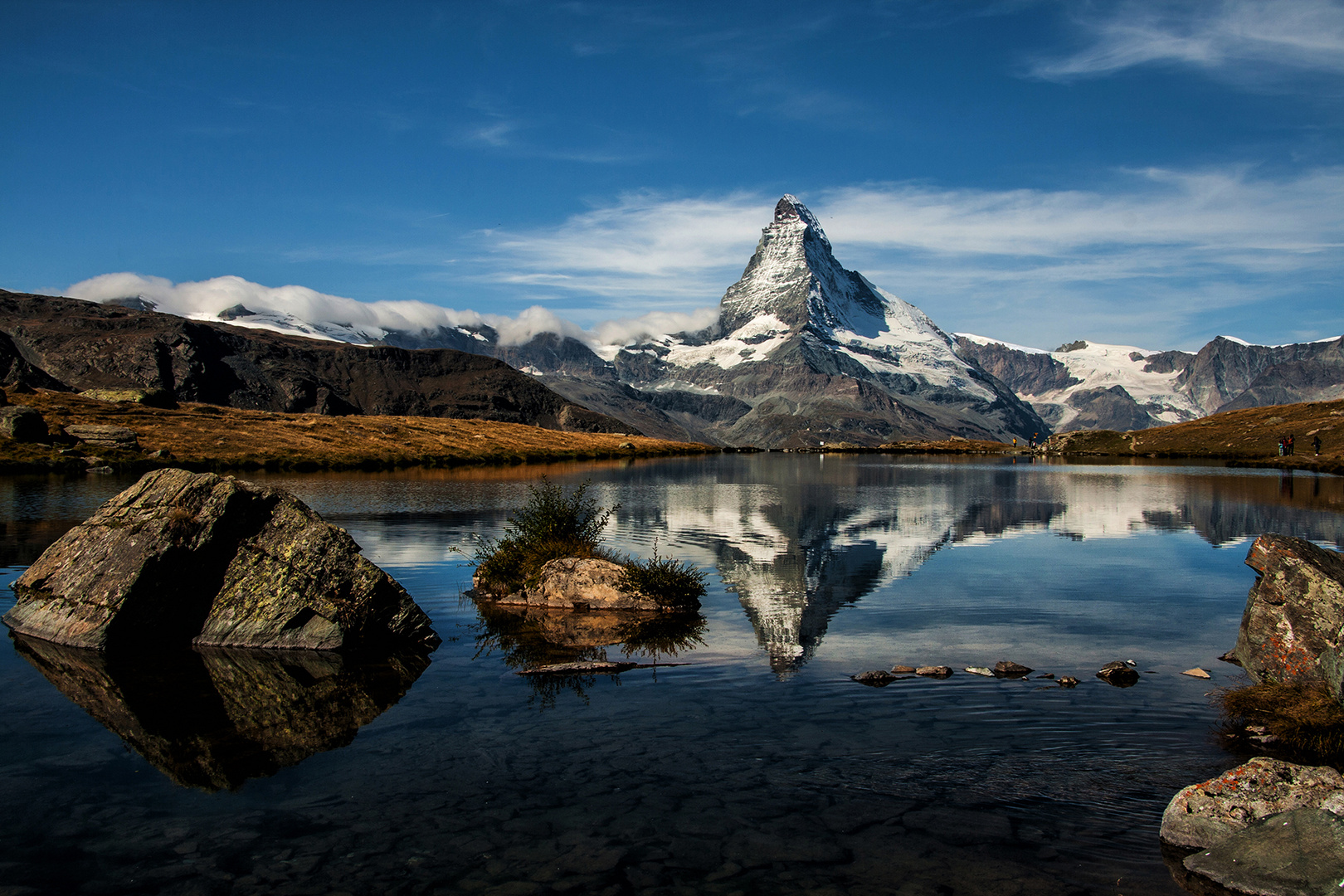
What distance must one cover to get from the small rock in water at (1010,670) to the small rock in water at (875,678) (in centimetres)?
243

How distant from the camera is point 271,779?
40.6ft

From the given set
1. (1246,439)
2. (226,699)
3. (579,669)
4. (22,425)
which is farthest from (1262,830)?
(1246,439)

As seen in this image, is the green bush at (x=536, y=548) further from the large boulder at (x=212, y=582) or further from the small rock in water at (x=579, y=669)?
the small rock in water at (x=579, y=669)

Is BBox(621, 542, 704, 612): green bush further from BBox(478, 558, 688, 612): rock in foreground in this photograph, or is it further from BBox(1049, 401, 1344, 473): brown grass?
BBox(1049, 401, 1344, 473): brown grass

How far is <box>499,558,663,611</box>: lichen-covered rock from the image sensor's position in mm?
25000

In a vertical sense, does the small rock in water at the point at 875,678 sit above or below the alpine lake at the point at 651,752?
above

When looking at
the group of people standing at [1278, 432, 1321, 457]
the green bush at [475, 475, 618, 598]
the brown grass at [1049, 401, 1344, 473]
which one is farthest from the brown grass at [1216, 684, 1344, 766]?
the group of people standing at [1278, 432, 1321, 457]

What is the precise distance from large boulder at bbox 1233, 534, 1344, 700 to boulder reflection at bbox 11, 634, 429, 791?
16728 mm

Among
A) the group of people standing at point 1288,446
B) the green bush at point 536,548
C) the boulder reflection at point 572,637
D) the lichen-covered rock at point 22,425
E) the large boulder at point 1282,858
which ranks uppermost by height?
the lichen-covered rock at point 22,425

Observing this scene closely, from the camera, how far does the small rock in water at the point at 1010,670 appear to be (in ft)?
59.2

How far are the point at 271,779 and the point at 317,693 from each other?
4.21m

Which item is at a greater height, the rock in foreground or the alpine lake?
the rock in foreground

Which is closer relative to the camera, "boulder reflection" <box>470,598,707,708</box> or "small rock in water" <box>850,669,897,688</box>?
"small rock in water" <box>850,669,897,688</box>

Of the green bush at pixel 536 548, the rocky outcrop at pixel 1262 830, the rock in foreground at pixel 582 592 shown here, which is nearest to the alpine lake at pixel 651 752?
the rocky outcrop at pixel 1262 830
